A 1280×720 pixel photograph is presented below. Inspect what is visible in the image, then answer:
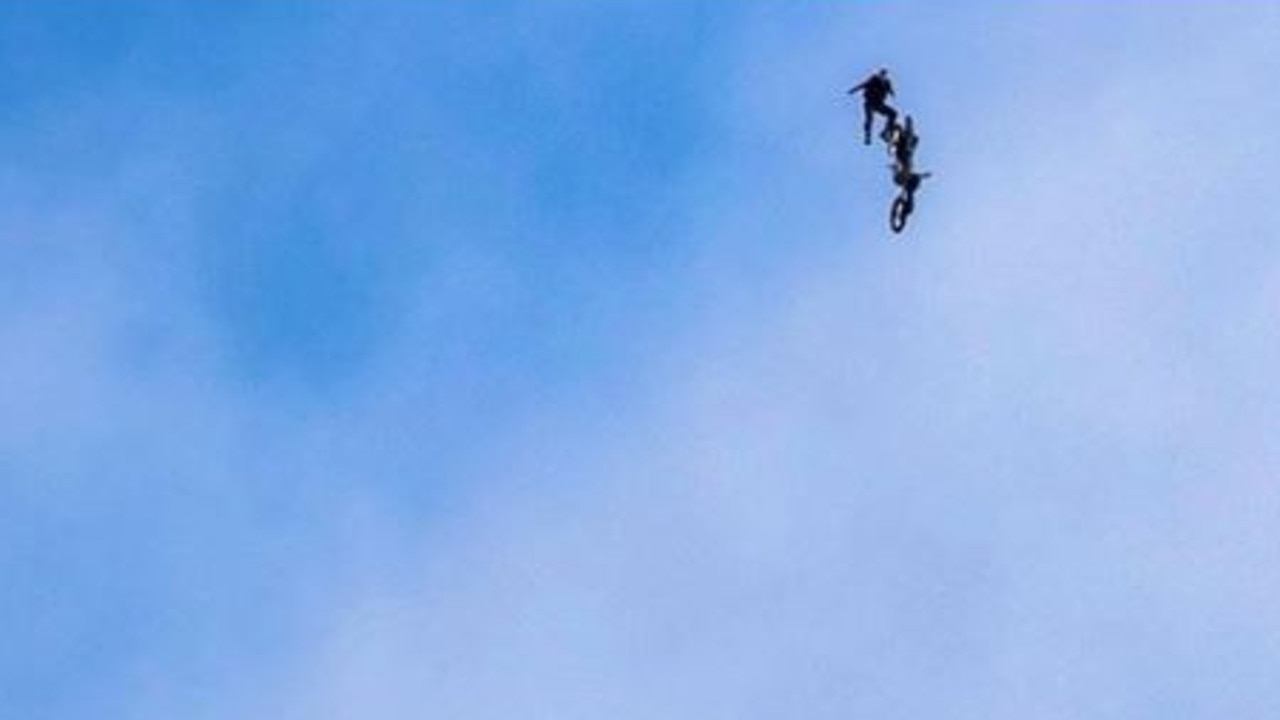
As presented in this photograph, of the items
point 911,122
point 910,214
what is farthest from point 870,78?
point 910,214

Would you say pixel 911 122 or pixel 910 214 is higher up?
pixel 911 122

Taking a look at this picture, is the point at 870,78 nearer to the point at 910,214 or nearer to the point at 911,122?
the point at 911,122

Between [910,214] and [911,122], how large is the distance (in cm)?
301

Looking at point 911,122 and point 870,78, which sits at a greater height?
point 870,78

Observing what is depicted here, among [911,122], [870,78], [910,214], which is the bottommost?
[910,214]

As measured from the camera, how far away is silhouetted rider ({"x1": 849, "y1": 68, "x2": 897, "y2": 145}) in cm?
2945

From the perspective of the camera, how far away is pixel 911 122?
29.0 meters

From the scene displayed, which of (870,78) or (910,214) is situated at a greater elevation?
(870,78)

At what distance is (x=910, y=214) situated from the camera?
29.2 meters

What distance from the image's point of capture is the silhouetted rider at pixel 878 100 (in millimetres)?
29453

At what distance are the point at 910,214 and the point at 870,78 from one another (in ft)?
16.0

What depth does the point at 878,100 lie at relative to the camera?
29.6 m

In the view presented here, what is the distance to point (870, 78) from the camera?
2980cm
